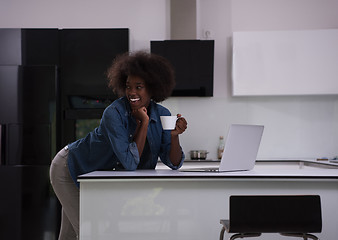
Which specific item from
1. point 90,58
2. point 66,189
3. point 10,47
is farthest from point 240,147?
point 10,47

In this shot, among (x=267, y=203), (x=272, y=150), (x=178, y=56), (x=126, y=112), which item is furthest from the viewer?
(x=272, y=150)

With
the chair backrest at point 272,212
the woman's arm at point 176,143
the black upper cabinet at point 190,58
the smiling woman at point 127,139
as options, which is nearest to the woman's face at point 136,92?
the smiling woman at point 127,139

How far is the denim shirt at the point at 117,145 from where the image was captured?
2.48m

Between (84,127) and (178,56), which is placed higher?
(178,56)

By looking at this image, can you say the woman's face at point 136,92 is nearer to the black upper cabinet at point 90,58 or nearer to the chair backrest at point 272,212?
the chair backrest at point 272,212

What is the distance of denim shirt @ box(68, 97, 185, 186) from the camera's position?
248 cm

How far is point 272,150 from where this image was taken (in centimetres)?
493

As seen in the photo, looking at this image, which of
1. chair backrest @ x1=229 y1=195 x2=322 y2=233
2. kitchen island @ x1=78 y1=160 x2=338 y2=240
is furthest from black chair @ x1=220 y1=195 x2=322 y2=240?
kitchen island @ x1=78 y1=160 x2=338 y2=240

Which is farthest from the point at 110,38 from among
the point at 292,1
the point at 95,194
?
the point at 95,194

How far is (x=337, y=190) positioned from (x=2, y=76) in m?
3.13

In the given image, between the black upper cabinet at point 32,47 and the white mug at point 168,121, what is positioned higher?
the black upper cabinet at point 32,47

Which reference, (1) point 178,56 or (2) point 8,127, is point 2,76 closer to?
Result: (2) point 8,127

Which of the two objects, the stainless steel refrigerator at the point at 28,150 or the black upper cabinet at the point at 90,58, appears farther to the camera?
the black upper cabinet at the point at 90,58

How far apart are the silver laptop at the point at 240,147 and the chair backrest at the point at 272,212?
0.39 m
